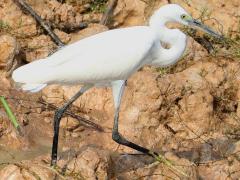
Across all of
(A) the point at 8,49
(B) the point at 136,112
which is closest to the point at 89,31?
(A) the point at 8,49

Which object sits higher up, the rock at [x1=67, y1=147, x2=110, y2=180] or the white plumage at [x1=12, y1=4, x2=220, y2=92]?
the white plumage at [x1=12, y1=4, x2=220, y2=92]

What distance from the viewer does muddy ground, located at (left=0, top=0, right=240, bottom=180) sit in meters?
4.81

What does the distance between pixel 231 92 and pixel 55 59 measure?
2.23m

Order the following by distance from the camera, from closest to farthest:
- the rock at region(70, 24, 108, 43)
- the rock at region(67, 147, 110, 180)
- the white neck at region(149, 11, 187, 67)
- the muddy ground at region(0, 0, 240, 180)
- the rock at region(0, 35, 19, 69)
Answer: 1. the rock at region(67, 147, 110, 180)
2. the white neck at region(149, 11, 187, 67)
3. the muddy ground at region(0, 0, 240, 180)
4. the rock at region(0, 35, 19, 69)
5. the rock at region(70, 24, 108, 43)

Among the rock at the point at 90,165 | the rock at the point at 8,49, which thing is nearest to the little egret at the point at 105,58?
the rock at the point at 90,165

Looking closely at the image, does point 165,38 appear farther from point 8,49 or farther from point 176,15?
point 8,49

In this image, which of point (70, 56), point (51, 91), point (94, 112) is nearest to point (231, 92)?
point (94, 112)

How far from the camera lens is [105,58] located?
4520mm

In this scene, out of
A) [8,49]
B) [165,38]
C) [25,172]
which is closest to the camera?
[25,172]

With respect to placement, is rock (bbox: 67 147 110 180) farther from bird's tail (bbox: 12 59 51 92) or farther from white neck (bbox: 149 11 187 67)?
white neck (bbox: 149 11 187 67)

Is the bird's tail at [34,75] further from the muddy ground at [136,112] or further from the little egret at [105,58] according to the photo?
the muddy ground at [136,112]

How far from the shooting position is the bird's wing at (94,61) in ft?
14.6

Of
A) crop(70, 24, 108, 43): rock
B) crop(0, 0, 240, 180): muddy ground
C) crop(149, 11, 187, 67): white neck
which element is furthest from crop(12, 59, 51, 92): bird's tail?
crop(70, 24, 108, 43): rock

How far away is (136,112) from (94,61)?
1.16 meters
